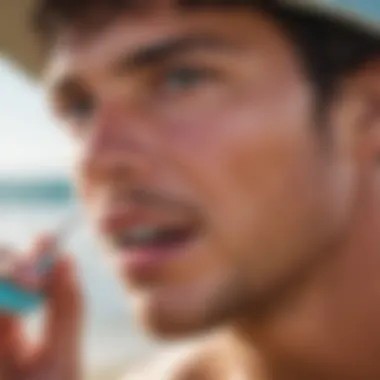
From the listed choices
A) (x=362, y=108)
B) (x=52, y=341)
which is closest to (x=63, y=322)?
(x=52, y=341)

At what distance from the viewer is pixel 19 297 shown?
57 centimetres

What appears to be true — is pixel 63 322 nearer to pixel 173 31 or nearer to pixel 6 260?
pixel 6 260

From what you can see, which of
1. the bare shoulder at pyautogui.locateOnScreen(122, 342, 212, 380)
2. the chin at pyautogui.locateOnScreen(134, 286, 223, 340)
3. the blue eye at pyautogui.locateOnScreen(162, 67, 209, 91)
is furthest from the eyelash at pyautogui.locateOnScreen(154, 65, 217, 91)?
the bare shoulder at pyautogui.locateOnScreen(122, 342, 212, 380)

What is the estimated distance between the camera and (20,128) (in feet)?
2.38

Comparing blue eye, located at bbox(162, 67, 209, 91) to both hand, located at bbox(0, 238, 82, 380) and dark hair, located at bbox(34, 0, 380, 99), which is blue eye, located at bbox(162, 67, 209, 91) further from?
hand, located at bbox(0, 238, 82, 380)

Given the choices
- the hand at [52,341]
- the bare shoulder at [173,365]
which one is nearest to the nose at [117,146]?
the hand at [52,341]

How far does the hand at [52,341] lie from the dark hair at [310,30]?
15 cm

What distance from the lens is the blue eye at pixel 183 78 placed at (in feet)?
1.74

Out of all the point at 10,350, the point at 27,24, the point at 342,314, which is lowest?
the point at 342,314

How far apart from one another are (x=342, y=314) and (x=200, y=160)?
132mm

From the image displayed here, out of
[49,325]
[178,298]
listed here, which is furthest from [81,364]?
[178,298]

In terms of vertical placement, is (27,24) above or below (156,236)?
above

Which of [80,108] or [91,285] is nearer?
[80,108]

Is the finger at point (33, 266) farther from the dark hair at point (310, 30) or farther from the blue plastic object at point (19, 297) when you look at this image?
the dark hair at point (310, 30)
